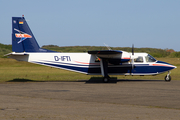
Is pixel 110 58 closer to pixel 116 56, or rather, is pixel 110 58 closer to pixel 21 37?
pixel 116 56

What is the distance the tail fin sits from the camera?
2420cm

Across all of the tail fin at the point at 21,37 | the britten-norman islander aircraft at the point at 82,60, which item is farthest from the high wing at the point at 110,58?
the tail fin at the point at 21,37

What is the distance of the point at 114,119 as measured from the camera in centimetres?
840

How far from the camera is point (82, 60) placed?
79.1ft

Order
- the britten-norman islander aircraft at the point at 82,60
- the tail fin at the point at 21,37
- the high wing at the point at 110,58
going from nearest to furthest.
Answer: the high wing at the point at 110,58 → the britten-norman islander aircraft at the point at 82,60 → the tail fin at the point at 21,37

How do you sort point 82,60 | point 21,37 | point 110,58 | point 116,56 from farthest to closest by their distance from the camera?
point 21,37 < point 82,60 < point 110,58 < point 116,56

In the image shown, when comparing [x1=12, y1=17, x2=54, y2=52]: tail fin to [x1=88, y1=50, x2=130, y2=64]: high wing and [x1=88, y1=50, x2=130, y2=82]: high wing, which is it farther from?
[x1=88, y1=50, x2=130, y2=64]: high wing

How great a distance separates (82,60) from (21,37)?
650 centimetres

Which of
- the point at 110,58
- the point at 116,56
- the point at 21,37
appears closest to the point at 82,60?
the point at 110,58

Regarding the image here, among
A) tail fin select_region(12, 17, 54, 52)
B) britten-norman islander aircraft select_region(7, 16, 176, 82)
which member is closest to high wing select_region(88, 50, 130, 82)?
britten-norman islander aircraft select_region(7, 16, 176, 82)

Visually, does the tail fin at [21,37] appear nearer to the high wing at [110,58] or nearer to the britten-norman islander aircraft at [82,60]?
the britten-norman islander aircraft at [82,60]

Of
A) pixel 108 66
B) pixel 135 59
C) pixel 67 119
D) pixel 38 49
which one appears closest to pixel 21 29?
pixel 38 49

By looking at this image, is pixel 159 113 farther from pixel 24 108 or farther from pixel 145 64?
pixel 145 64

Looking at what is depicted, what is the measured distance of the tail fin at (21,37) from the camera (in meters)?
24.2
